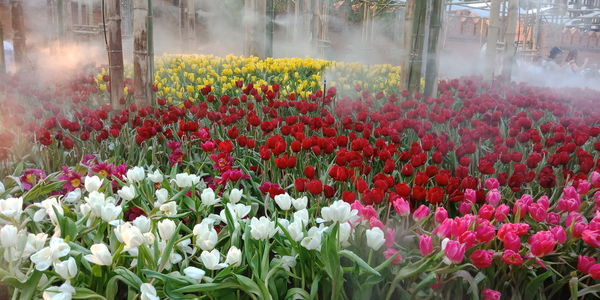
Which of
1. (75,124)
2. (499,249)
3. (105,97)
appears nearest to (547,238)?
(499,249)

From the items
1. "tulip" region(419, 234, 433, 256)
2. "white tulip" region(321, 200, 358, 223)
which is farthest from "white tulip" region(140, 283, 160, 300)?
"tulip" region(419, 234, 433, 256)

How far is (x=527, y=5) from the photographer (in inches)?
620

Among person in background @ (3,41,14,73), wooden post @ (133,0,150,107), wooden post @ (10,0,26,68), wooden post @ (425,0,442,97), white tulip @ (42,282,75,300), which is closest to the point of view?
white tulip @ (42,282,75,300)

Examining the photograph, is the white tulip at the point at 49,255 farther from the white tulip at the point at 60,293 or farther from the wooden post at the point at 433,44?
the wooden post at the point at 433,44

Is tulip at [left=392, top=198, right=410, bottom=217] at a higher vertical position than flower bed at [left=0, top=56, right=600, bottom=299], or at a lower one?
higher

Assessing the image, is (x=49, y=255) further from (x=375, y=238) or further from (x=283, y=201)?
(x=375, y=238)

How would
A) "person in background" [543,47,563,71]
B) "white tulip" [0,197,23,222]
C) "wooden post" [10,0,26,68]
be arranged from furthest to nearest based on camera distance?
"person in background" [543,47,563,71] → "wooden post" [10,0,26,68] → "white tulip" [0,197,23,222]

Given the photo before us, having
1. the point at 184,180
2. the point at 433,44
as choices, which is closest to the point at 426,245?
the point at 184,180

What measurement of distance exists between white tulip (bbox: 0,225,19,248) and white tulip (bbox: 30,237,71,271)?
0.24ft

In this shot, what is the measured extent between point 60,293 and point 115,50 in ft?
9.10

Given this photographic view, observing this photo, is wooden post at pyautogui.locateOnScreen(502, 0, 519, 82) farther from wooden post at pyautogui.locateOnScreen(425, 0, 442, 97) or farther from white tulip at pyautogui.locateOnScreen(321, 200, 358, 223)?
white tulip at pyautogui.locateOnScreen(321, 200, 358, 223)

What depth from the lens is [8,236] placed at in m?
1.33

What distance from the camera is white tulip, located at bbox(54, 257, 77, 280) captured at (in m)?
1.30

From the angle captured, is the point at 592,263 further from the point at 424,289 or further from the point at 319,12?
the point at 319,12
